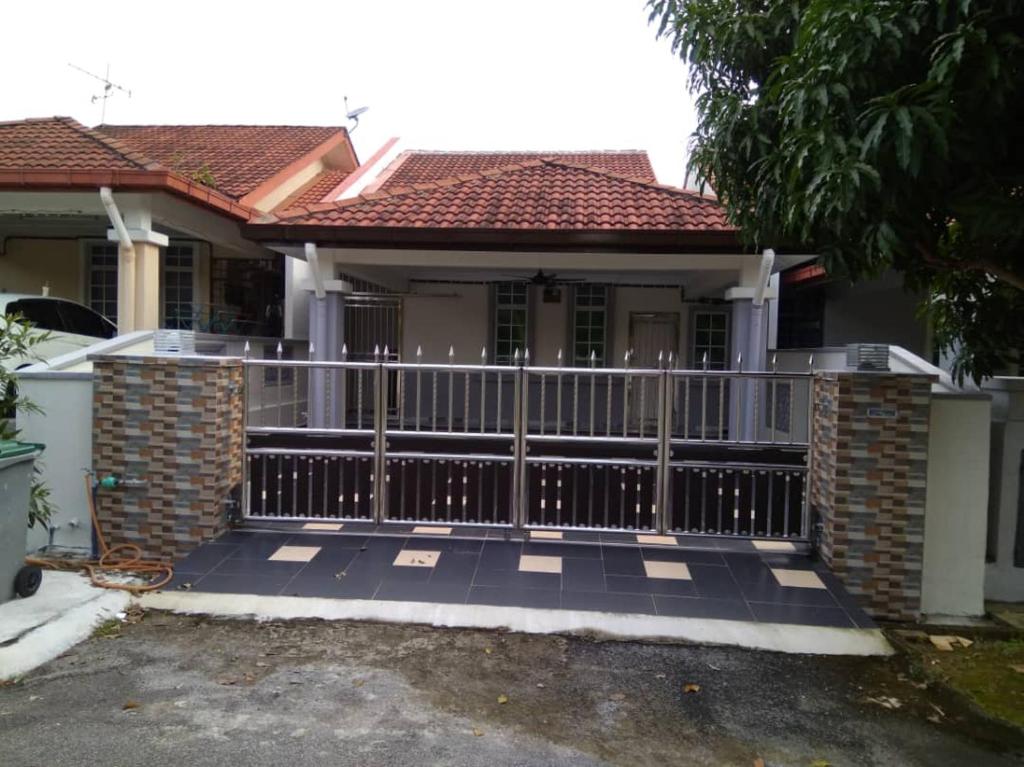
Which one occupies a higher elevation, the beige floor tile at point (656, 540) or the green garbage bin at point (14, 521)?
the green garbage bin at point (14, 521)

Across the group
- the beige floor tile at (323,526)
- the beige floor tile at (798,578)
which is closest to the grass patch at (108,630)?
the beige floor tile at (323,526)

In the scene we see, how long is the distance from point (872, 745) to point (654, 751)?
3.44 feet

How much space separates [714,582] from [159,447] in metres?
4.34

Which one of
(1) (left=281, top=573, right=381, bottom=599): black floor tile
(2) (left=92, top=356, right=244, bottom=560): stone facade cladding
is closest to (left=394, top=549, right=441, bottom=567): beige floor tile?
(1) (left=281, top=573, right=381, bottom=599): black floor tile

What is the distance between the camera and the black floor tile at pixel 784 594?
4879mm

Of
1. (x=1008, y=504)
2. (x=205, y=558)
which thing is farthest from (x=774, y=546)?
(x=205, y=558)

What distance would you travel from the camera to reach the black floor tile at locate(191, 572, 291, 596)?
16.2 ft

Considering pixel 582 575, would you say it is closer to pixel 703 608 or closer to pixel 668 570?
pixel 668 570

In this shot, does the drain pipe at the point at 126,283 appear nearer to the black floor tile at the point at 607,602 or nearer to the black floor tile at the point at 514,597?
the black floor tile at the point at 514,597

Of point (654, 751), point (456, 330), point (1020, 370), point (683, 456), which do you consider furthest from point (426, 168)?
point (654, 751)

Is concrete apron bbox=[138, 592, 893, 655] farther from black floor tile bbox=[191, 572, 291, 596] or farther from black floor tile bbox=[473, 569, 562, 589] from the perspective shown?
black floor tile bbox=[473, 569, 562, 589]

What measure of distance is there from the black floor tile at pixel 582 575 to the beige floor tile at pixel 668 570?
360 mm

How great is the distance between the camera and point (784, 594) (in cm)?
498

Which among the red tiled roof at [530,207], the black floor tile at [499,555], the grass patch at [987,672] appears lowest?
the grass patch at [987,672]
